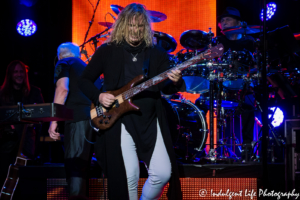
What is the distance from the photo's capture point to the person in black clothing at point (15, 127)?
488 centimetres

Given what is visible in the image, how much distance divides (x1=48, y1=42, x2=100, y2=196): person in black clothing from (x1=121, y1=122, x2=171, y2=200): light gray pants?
2.58 feet

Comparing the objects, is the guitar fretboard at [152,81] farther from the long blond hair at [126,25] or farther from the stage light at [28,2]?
the stage light at [28,2]

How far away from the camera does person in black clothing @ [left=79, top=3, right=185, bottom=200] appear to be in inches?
104

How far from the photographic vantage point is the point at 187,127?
5.08 meters

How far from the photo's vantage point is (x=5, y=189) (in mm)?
4250

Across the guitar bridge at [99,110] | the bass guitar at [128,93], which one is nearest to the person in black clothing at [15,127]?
the guitar bridge at [99,110]

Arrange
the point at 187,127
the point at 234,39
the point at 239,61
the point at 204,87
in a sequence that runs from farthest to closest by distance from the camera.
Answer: the point at 234,39 → the point at 204,87 → the point at 187,127 → the point at 239,61

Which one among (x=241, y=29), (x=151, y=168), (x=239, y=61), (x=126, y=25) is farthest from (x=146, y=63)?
(x=241, y=29)

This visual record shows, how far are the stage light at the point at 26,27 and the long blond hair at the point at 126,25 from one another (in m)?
4.38

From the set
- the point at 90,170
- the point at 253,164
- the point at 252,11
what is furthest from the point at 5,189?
the point at 252,11

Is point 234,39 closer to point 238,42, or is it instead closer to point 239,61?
point 238,42

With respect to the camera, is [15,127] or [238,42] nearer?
[15,127]

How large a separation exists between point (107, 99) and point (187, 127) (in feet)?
8.49

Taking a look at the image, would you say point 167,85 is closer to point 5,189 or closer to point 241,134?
point 5,189
